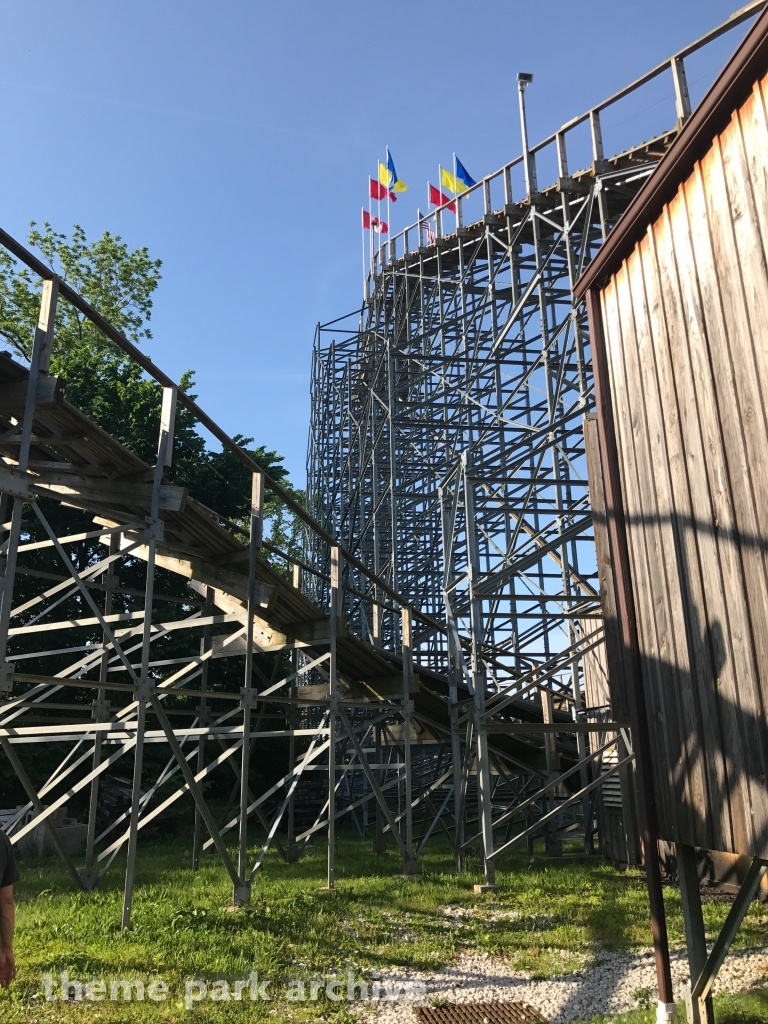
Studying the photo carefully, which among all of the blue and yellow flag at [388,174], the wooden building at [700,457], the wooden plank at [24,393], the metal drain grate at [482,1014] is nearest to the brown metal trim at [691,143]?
the wooden building at [700,457]

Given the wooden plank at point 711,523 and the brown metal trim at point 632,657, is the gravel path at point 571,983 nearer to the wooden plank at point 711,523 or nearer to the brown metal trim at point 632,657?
the brown metal trim at point 632,657

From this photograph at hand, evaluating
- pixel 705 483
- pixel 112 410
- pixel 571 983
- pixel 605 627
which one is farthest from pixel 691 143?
pixel 112 410

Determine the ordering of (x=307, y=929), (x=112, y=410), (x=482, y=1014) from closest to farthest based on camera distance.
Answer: (x=482, y=1014) → (x=307, y=929) → (x=112, y=410)

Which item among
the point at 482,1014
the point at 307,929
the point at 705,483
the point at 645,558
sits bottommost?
the point at 482,1014

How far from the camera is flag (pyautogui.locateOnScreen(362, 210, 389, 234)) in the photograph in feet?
98.4

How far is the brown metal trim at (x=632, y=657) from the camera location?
15.4ft

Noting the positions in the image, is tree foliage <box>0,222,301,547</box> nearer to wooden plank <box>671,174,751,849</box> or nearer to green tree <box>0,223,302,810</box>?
green tree <box>0,223,302,810</box>

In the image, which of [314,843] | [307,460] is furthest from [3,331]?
[314,843]

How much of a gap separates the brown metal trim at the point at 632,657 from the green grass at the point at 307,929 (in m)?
1.07

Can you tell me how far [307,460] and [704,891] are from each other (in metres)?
25.4

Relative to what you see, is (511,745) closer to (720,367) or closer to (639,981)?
(639,981)

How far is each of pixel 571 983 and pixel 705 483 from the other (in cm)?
417

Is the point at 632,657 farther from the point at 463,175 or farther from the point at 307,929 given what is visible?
the point at 463,175

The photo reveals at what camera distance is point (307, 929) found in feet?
25.6
